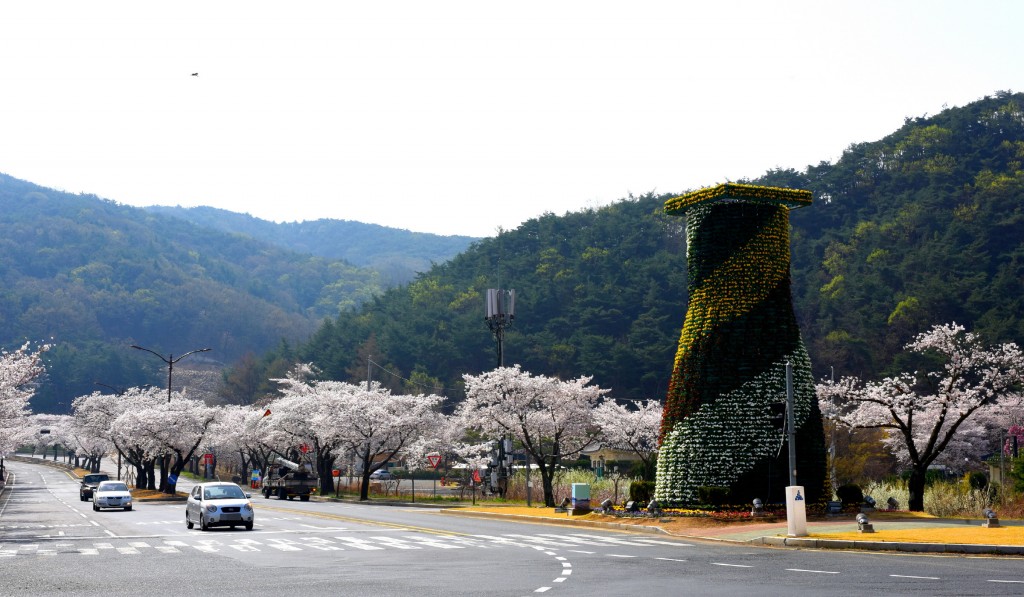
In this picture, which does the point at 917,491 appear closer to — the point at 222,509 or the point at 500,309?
the point at 222,509

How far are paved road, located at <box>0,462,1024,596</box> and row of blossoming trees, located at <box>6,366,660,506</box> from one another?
19936 millimetres

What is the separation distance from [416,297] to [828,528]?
131 metres

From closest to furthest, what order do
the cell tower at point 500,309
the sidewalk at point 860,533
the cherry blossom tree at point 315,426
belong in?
the sidewalk at point 860,533 < the cell tower at point 500,309 < the cherry blossom tree at point 315,426

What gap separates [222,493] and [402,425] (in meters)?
31.6

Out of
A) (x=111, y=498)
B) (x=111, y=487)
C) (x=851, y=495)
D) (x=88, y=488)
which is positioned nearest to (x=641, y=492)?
(x=851, y=495)

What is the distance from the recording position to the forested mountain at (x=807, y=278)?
4109 inches

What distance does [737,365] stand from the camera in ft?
107

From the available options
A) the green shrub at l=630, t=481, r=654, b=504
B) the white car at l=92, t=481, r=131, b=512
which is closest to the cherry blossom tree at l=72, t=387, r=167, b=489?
the white car at l=92, t=481, r=131, b=512

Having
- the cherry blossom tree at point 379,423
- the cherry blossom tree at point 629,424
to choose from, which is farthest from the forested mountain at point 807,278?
the cherry blossom tree at point 379,423

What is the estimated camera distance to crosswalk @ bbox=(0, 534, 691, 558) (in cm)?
2417

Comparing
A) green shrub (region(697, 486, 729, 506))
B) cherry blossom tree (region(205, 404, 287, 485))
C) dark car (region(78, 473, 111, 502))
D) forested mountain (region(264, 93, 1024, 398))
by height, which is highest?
forested mountain (region(264, 93, 1024, 398))

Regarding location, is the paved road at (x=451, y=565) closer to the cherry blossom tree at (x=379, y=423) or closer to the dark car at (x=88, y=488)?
the cherry blossom tree at (x=379, y=423)

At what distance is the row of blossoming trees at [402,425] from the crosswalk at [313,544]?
61.9ft

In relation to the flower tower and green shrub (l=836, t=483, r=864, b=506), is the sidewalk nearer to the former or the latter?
green shrub (l=836, t=483, r=864, b=506)
